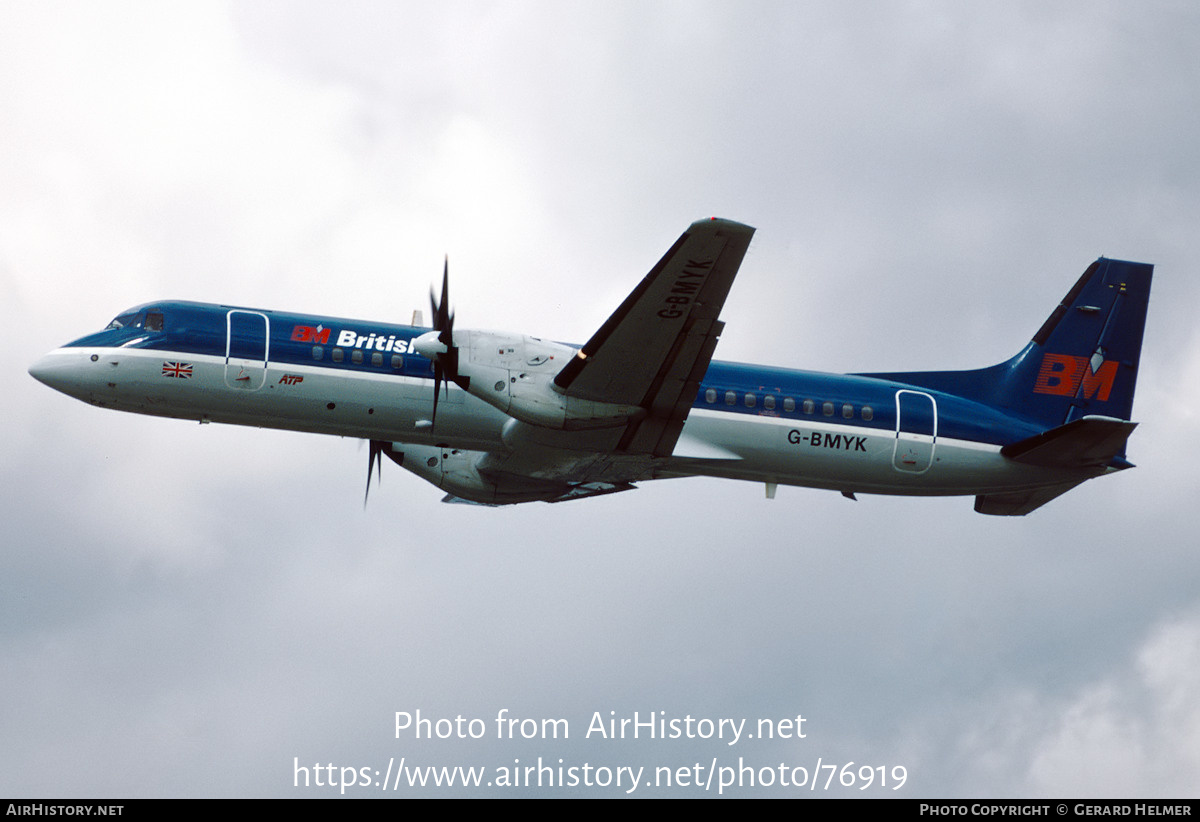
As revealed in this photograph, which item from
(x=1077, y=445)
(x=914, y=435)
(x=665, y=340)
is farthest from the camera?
(x=914, y=435)

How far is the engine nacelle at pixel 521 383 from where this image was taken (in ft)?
86.5

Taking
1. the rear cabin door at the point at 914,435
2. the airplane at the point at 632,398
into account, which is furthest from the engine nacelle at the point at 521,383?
the rear cabin door at the point at 914,435

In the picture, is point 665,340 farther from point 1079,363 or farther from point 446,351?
point 1079,363

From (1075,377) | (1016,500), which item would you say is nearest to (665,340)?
(1016,500)

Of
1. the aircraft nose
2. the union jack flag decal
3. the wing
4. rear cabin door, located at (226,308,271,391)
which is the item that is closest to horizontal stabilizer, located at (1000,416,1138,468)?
the wing

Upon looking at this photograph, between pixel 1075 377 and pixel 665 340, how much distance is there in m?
12.7

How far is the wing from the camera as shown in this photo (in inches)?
943

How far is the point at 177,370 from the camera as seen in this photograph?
2762cm

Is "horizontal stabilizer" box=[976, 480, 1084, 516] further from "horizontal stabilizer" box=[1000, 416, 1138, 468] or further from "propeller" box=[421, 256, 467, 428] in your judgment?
"propeller" box=[421, 256, 467, 428]

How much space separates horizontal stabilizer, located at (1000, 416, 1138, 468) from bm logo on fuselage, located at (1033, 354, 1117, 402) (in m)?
2.71

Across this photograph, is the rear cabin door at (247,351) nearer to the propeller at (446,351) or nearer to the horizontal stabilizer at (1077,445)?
the propeller at (446,351)

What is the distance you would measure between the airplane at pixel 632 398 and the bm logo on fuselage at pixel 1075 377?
0.18 ft
